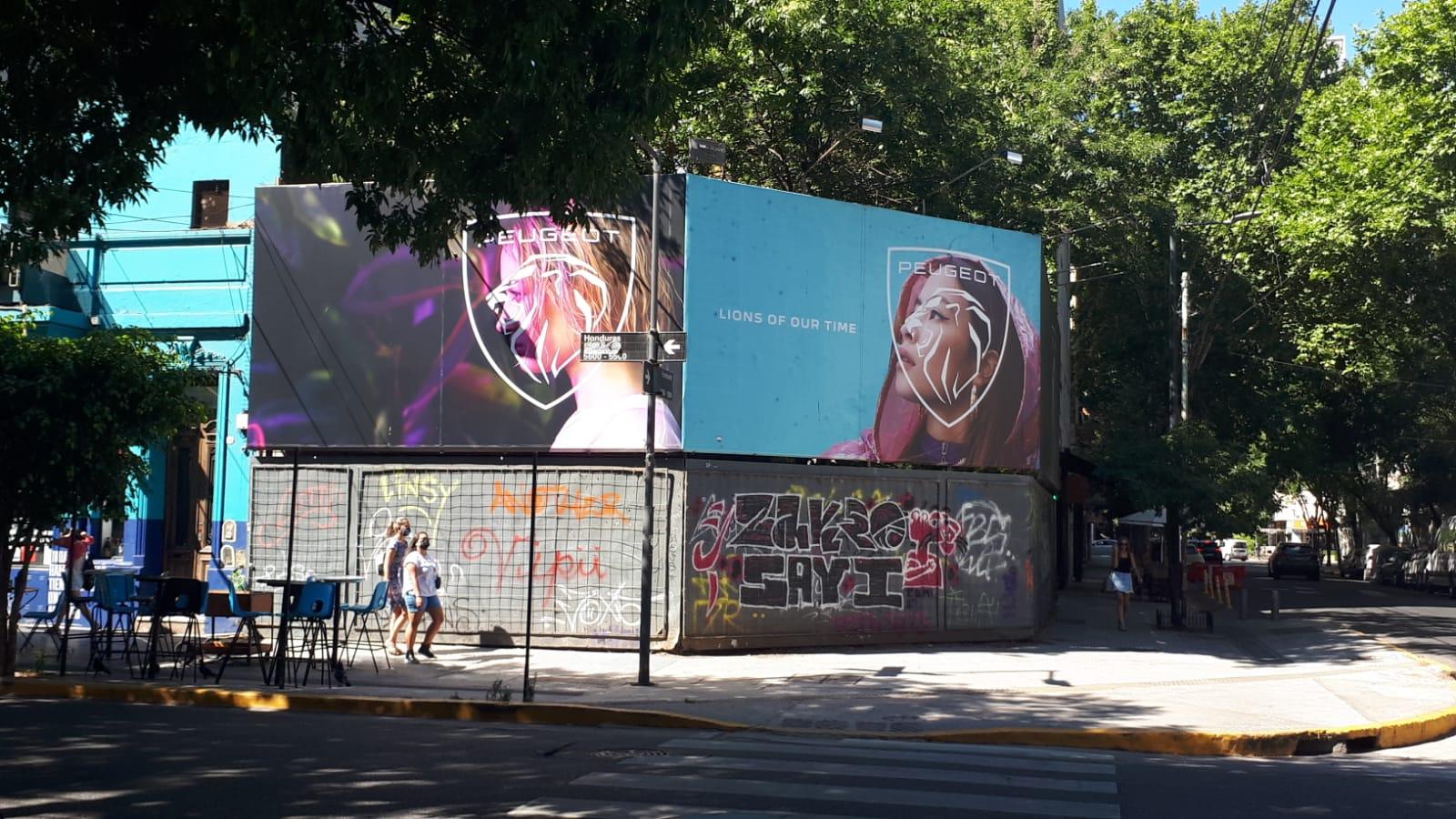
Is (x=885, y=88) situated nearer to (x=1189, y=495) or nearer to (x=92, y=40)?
(x=1189, y=495)

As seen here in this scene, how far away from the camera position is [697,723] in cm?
1096

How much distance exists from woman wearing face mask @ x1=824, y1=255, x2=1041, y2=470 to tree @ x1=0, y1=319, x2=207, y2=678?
8.35 m

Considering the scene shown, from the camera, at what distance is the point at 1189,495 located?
25797 millimetres

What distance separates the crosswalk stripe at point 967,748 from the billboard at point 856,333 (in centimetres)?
627

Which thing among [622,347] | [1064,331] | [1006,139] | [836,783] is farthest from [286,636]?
[1064,331]

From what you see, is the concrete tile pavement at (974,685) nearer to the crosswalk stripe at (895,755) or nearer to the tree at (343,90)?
the crosswalk stripe at (895,755)

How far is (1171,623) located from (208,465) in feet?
55.0

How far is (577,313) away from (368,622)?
5.16m

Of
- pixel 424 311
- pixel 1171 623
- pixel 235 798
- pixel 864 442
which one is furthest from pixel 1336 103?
pixel 235 798

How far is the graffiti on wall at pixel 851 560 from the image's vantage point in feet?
52.7

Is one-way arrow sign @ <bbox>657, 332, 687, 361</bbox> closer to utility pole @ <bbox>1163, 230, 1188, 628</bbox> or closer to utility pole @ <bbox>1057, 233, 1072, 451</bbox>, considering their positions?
utility pole @ <bbox>1163, 230, 1188, 628</bbox>

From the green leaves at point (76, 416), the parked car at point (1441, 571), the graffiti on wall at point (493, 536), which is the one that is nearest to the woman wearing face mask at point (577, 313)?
the graffiti on wall at point (493, 536)

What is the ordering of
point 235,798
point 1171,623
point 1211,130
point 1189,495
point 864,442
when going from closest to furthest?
point 235,798
point 864,442
point 1171,623
point 1189,495
point 1211,130

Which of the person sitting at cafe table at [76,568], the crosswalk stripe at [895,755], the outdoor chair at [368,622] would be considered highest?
the person sitting at cafe table at [76,568]
